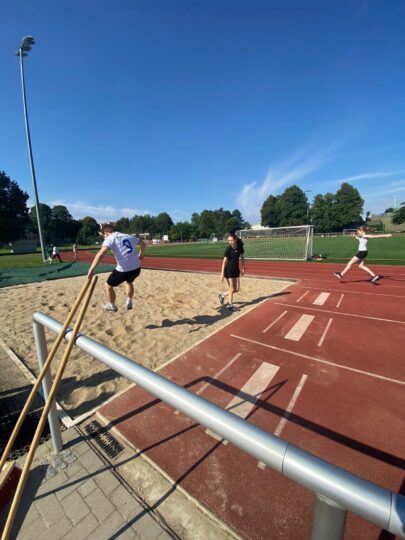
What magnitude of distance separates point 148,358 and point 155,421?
1.58 metres

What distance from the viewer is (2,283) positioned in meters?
11.6

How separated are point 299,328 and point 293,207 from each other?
96.6 meters

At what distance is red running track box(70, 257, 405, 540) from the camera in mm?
2218

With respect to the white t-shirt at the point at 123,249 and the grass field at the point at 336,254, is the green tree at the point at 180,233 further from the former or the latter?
the white t-shirt at the point at 123,249

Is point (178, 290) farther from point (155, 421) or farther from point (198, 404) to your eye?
point (198, 404)

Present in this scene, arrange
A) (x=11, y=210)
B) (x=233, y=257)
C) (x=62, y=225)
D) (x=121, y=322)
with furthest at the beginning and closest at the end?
1. (x=62, y=225)
2. (x=11, y=210)
3. (x=233, y=257)
4. (x=121, y=322)

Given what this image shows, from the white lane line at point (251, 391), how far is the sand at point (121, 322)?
4.85 feet

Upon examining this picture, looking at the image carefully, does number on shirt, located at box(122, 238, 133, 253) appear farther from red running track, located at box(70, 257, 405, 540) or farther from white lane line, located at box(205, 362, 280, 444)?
white lane line, located at box(205, 362, 280, 444)

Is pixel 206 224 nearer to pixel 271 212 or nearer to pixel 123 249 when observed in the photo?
pixel 271 212

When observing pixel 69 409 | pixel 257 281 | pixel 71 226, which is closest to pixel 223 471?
pixel 69 409

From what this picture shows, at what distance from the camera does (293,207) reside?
9431cm

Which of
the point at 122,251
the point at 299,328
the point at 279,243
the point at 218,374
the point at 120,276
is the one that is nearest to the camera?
the point at 218,374

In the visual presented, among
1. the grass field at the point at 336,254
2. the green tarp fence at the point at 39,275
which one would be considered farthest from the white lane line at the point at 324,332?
the green tarp fence at the point at 39,275

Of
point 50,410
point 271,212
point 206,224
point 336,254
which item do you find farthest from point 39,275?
point 206,224
